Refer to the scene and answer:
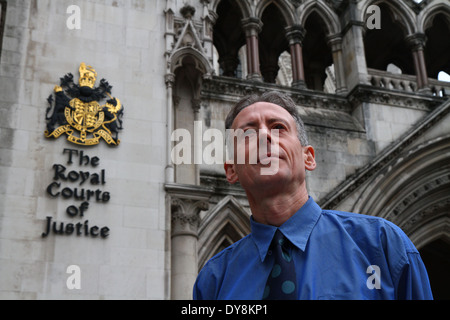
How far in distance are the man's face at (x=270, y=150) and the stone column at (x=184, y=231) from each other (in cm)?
779

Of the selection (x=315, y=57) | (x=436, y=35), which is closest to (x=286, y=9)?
(x=315, y=57)

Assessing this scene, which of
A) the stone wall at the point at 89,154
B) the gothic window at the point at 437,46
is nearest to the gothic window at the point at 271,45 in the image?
the gothic window at the point at 437,46

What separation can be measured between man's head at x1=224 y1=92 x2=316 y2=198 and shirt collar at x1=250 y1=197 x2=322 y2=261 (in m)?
0.10

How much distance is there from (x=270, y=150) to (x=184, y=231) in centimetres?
837

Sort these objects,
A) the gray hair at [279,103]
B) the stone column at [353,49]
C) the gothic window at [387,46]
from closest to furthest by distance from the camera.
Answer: the gray hair at [279,103] → the stone column at [353,49] → the gothic window at [387,46]

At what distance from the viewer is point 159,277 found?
915 cm

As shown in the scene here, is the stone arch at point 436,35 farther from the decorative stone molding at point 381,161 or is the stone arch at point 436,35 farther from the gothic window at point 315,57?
the decorative stone molding at point 381,161

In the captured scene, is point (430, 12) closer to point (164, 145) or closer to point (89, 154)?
point (164, 145)

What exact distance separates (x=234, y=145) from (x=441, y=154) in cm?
1446

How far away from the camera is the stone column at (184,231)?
9875mm

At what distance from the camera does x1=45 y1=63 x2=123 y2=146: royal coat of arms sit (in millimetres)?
9719

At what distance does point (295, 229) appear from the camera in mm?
1884
